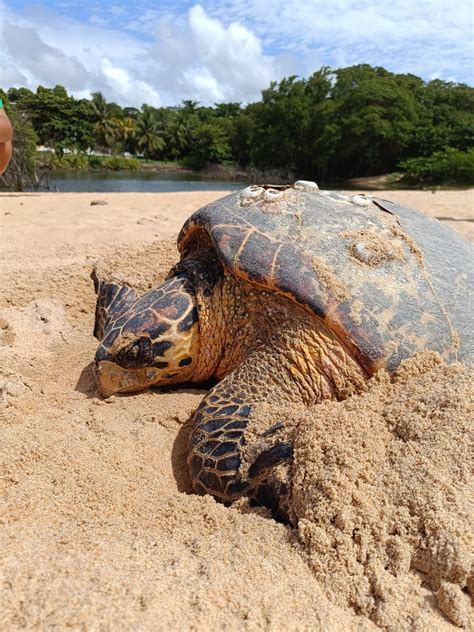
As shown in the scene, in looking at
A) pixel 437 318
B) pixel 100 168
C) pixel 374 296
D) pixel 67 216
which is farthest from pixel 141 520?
pixel 100 168

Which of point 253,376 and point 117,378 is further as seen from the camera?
point 117,378

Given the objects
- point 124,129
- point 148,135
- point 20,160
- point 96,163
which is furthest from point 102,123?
point 20,160

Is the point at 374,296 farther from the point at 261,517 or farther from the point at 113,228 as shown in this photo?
the point at 113,228

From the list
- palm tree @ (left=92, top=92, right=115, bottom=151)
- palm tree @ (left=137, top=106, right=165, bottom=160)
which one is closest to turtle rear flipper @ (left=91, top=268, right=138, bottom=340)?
palm tree @ (left=92, top=92, right=115, bottom=151)

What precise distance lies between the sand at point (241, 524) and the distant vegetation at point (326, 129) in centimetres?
1692

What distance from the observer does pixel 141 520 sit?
1.37 meters

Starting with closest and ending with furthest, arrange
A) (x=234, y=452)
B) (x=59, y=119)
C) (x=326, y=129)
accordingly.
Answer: (x=234, y=452) < (x=326, y=129) < (x=59, y=119)

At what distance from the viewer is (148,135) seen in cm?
5300

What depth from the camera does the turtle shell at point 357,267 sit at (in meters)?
1.76

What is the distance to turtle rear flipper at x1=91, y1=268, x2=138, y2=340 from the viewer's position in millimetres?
2566

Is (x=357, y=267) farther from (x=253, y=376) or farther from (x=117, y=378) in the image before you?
(x=117, y=378)

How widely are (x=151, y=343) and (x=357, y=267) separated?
96 cm

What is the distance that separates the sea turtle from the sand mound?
164 millimetres

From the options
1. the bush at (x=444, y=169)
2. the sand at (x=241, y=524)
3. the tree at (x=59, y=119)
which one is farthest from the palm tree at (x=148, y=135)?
the sand at (x=241, y=524)
